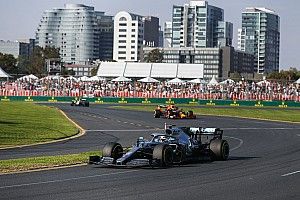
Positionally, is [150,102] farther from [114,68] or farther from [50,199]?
[50,199]

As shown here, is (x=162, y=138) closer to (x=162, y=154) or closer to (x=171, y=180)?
(x=162, y=154)

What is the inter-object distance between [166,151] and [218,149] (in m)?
3.46

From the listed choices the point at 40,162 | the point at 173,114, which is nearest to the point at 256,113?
the point at 173,114

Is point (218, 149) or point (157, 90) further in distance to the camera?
point (157, 90)

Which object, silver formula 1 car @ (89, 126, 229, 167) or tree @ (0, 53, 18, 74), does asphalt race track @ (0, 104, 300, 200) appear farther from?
tree @ (0, 53, 18, 74)

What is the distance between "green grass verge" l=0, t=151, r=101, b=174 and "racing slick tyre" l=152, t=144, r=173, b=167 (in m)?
2.68

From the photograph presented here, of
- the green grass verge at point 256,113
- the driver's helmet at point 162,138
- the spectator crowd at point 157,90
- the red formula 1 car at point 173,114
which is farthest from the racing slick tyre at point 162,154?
the spectator crowd at point 157,90

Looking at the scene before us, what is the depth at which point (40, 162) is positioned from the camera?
21750 mm

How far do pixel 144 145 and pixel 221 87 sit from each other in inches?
2959

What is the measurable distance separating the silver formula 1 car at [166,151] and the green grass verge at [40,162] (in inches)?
46.9

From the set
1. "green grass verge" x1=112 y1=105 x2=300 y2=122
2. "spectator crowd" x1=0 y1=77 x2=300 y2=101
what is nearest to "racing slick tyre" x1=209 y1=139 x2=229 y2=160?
"green grass verge" x1=112 y1=105 x2=300 y2=122

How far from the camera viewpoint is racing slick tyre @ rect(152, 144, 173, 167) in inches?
835

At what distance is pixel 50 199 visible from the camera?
558 inches

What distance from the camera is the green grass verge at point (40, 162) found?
65.7ft
